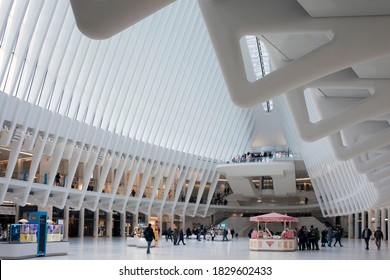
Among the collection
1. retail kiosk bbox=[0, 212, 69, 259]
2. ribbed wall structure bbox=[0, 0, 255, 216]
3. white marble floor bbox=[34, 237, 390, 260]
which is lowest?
white marble floor bbox=[34, 237, 390, 260]

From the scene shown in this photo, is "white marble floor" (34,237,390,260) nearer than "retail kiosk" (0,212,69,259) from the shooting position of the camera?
No

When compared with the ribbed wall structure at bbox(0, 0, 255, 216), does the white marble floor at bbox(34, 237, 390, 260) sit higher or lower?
lower

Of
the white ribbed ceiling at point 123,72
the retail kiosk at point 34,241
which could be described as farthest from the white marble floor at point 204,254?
the white ribbed ceiling at point 123,72

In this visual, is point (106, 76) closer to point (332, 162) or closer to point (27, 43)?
point (27, 43)

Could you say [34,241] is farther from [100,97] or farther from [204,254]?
[100,97]

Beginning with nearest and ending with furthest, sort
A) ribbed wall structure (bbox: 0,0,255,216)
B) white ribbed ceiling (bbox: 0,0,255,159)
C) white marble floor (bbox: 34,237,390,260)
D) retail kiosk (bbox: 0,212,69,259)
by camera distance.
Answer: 1. retail kiosk (bbox: 0,212,69,259)
2. white marble floor (bbox: 34,237,390,260)
3. white ribbed ceiling (bbox: 0,0,255,159)
4. ribbed wall structure (bbox: 0,0,255,216)

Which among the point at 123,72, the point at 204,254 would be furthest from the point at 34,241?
the point at 123,72

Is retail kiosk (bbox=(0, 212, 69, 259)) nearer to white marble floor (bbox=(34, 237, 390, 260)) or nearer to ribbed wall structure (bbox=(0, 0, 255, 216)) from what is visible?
white marble floor (bbox=(34, 237, 390, 260))

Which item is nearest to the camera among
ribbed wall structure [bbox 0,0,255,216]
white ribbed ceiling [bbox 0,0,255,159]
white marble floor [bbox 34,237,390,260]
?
white marble floor [bbox 34,237,390,260]

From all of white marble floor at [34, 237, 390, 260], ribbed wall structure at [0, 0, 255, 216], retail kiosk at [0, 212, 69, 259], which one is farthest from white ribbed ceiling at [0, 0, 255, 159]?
white marble floor at [34, 237, 390, 260]

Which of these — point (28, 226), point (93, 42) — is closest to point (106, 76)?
point (93, 42)

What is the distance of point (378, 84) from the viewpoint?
1047 cm

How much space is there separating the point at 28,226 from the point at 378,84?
564 inches
